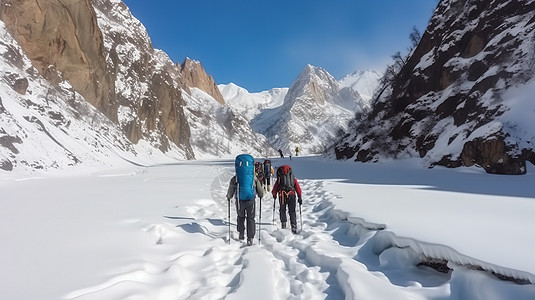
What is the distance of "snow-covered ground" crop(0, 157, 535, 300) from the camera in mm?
3275

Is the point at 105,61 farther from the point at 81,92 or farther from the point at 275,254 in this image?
the point at 275,254

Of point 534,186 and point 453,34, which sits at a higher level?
point 453,34

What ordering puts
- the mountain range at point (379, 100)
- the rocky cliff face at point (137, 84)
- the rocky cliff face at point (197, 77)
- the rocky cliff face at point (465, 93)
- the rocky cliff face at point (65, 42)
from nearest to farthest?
1. the rocky cliff face at point (465, 93)
2. the mountain range at point (379, 100)
3. the rocky cliff face at point (65, 42)
4. the rocky cliff face at point (137, 84)
5. the rocky cliff face at point (197, 77)

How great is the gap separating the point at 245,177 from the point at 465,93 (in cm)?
2250

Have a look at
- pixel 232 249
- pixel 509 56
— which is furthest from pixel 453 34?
pixel 232 249

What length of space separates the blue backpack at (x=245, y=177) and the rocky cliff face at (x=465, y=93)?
14.2 m

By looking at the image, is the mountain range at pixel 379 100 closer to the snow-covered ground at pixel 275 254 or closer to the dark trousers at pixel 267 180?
the dark trousers at pixel 267 180

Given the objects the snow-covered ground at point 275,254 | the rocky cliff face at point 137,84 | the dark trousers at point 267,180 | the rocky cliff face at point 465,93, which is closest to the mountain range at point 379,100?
the rocky cliff face at point 465,93

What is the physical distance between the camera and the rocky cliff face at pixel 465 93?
15906 millimetres

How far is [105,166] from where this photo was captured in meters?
26.6

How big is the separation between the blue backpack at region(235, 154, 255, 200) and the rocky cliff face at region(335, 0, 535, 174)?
14186mm

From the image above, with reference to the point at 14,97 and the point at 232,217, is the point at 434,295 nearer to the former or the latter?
the point at 232,217

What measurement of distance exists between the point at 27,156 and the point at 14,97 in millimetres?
9946

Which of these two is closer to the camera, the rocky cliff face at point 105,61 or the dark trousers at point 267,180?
the dark trousers at point 267,180
